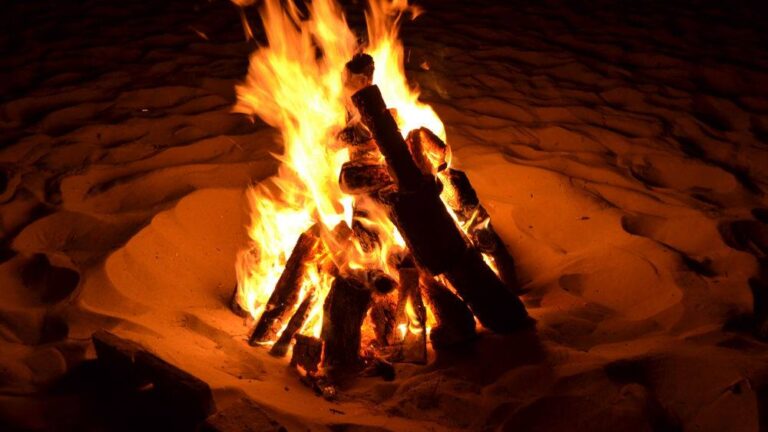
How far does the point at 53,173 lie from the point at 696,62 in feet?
20.1

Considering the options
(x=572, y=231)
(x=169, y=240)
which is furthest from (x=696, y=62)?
(x=169, y=240)

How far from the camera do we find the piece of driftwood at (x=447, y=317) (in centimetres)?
251

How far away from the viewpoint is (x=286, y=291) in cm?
272

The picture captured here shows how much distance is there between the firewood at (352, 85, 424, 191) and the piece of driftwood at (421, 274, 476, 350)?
1.64 ft

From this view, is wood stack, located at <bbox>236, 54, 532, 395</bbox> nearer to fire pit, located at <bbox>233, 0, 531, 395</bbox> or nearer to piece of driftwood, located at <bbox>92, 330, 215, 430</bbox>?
fire pit, located at <bbox>233, 0, 531, 395</bbox>

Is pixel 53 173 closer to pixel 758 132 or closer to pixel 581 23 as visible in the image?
pixel 758 132

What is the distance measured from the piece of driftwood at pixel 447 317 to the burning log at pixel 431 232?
0.19 feet

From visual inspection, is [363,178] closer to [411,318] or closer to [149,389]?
[411,318]

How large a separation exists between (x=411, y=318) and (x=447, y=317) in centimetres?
17

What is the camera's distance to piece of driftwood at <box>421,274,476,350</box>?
2514mm

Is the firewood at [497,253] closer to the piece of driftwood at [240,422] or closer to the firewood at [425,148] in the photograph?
the firewood at [425,148]

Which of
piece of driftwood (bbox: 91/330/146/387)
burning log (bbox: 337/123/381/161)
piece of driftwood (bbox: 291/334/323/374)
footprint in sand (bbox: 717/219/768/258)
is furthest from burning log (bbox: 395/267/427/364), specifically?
footprint in sand (bbox: 717/219/768/258)

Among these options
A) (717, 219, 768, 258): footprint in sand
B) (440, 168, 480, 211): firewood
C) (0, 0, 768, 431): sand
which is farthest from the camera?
(717, 219, 768, 258): footprint in sand

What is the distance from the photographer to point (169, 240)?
312cm
